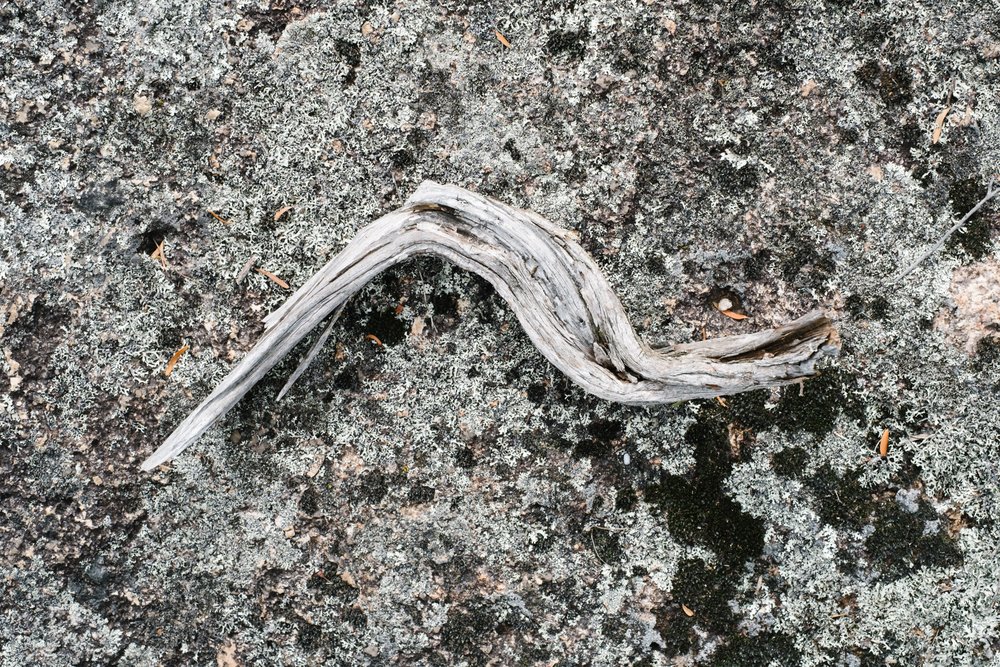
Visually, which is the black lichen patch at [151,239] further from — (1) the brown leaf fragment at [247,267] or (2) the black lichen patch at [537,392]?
(2) the black lichen patch at [537,392]

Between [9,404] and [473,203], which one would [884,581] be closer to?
[473,203]

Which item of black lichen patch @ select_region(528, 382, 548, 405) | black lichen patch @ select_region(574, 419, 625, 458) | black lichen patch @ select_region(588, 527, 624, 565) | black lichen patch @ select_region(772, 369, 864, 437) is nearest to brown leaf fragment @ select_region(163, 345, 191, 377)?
black lichen patch @ select_region(528, 382, 548, 405)

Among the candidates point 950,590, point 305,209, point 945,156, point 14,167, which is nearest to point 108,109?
point 14,167

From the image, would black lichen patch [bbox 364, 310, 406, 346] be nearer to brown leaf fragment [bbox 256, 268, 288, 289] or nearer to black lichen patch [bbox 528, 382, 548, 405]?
brown leaf fragment [bbox 256, 268, 288, 289]

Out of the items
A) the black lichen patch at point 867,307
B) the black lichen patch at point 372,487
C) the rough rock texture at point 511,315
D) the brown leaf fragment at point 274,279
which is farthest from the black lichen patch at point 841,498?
the brown leaf fragment at point 274,279

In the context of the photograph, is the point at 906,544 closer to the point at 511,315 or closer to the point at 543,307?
the point at 543,307
